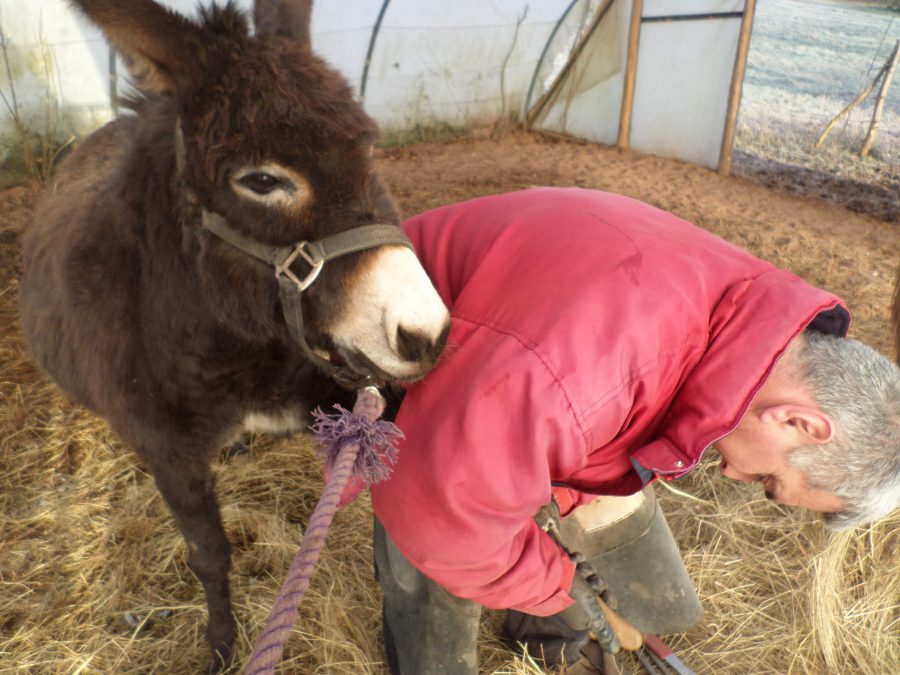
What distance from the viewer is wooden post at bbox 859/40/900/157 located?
620 cm

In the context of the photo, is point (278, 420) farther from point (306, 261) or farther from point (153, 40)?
point (153, 40)

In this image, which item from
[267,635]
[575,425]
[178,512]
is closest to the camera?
[267,635]

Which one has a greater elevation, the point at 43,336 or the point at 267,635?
the point at 267,635

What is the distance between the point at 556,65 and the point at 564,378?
852 cm

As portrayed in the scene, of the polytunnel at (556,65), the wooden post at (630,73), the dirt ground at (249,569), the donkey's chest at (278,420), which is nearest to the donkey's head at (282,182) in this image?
the donkey's chest at (278,420)

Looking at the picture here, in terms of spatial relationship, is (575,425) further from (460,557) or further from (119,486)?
(119,486)

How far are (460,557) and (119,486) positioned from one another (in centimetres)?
198

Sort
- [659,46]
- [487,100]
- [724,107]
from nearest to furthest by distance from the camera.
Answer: [724,107] < [659,46] < [487,100]

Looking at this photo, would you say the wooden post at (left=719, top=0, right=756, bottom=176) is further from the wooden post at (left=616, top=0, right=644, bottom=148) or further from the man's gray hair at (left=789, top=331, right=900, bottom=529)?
the man's gray hair at (left=789, top=331, right=900, bottom=529)

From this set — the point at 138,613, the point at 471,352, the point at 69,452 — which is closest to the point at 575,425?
the point at 471,352

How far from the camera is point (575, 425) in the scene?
4.44 feet

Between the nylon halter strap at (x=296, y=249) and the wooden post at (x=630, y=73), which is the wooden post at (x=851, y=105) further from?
the nylon halter strap at (x=296, y=249)

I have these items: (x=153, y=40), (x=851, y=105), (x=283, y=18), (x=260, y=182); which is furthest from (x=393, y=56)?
(x=260, y=182)

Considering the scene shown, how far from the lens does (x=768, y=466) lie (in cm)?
161
